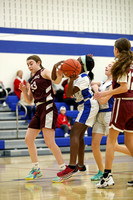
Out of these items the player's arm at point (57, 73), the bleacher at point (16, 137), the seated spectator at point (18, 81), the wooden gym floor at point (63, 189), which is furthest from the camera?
the seated spectator at point (18, 81)

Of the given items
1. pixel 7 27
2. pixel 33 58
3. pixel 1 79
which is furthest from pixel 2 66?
pixel 33 58

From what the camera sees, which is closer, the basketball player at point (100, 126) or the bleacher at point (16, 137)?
the basketball player at point (100, 126)

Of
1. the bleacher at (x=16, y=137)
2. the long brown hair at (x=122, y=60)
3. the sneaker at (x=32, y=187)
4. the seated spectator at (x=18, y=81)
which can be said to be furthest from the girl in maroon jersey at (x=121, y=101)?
the seated spectator at (x=18, y=81)

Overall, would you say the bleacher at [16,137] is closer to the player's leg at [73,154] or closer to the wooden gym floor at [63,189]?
the wooden gym floor at [63,189]

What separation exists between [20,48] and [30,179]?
9173 millimetres

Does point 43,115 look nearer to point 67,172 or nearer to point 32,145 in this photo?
point 32,145

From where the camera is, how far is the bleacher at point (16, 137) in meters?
10.2

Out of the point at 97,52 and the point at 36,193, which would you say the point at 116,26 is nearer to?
the point at 97,52

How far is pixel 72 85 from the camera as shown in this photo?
4.79 metres

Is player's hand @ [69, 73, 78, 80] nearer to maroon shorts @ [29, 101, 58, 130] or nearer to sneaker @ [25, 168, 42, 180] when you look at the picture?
maroon shorts @ [29, 101, 58, 130]

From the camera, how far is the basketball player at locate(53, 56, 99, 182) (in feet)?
16.0

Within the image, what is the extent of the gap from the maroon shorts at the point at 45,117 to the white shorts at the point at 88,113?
14.9 inches

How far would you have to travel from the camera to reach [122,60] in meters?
4.31

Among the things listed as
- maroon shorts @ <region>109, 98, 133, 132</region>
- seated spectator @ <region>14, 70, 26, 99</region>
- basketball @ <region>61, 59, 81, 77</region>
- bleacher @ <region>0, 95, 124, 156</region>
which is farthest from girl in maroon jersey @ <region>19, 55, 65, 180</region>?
seated spectator @ <region>14, 70, 26, 99</region>
